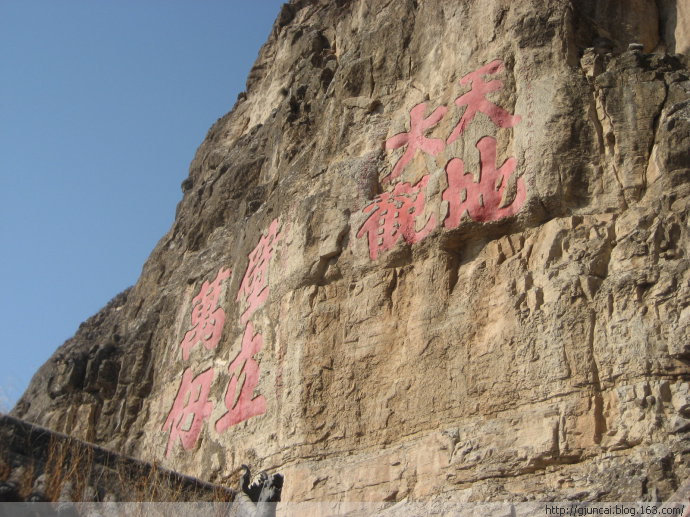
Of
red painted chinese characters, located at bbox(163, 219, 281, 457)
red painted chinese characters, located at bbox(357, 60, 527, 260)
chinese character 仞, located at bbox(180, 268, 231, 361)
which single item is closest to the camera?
red painted chinese characters, located at bbox(357, 60, 527, 260)

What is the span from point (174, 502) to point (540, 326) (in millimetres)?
3646

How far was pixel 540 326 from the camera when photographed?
8.88 m

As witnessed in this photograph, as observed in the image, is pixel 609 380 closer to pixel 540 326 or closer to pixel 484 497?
pixel 540 326

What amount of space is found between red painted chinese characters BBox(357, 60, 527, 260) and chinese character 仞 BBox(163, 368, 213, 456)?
3.38 meters

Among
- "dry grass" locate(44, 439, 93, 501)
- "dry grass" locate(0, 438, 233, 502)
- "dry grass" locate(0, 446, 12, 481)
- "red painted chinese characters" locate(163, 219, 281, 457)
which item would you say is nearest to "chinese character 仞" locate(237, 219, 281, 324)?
"red painted chinese characters" locate(163, 219, 281, 457)

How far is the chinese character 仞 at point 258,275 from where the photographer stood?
12.3 m

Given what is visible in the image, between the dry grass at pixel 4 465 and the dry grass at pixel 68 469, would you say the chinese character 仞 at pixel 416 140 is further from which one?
the dry grass at pixel 4 465

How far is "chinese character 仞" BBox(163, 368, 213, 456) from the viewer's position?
12.5m

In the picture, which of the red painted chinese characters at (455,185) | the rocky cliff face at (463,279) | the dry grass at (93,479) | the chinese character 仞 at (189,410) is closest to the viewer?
the dry grass at (93,479)

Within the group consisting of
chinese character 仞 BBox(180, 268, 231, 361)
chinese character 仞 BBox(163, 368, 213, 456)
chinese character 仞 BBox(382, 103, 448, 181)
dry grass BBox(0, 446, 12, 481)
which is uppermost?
chinese character 仞 BBox(382, 103, 448, 181)

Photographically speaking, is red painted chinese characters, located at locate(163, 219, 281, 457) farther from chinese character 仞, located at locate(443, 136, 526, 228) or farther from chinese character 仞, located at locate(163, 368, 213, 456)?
chinese character 仞, located at locate(443, 136, 526, 228)

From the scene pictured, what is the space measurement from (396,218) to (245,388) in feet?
9.37

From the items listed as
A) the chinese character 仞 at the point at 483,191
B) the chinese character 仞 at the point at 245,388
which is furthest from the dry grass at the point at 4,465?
the chinese character 仞 at the point at 483,191

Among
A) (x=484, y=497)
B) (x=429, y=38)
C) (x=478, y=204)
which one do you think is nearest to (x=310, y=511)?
(x=484, y=497)
